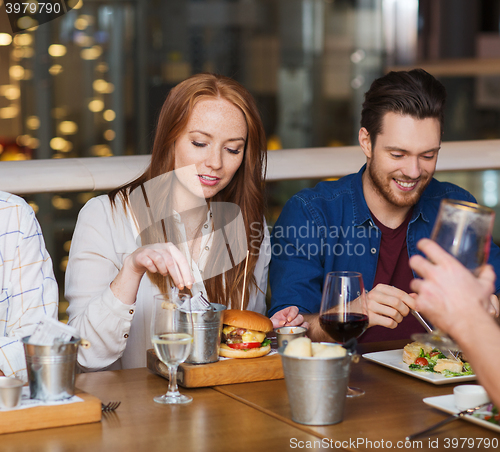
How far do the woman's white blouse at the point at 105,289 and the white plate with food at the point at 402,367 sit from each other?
1.68ft

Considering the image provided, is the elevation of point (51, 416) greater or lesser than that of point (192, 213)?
lesser

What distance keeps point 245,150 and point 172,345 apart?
3.17 feet

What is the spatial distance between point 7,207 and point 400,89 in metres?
1.21

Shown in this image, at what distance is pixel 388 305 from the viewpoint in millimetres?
1527

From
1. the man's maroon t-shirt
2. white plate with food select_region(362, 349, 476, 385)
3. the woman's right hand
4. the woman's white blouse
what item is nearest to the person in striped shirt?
the woman's white blouse

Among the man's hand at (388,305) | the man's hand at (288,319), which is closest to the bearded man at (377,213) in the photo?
the man's hand at (288,319)

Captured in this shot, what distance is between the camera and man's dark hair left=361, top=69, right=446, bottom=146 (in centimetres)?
205

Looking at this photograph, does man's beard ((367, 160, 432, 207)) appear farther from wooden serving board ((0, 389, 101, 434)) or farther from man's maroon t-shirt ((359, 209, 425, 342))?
wooden serving board ((0, 389, 101, 434))

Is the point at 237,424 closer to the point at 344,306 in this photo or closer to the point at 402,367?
the point at 344,306

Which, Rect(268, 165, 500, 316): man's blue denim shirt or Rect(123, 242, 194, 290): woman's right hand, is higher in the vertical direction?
Rect(123, 242, 194, 290): woman's right hand

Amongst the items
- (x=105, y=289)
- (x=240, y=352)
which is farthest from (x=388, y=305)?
(x=105, y=289)

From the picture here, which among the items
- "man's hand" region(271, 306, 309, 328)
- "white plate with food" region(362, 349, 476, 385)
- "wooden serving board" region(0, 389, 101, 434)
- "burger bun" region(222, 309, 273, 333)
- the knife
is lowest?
"white plate with food" region(362, 349, 476, 385)

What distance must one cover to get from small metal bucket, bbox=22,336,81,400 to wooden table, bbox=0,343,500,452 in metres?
0.07

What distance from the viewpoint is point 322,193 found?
2229 mm
